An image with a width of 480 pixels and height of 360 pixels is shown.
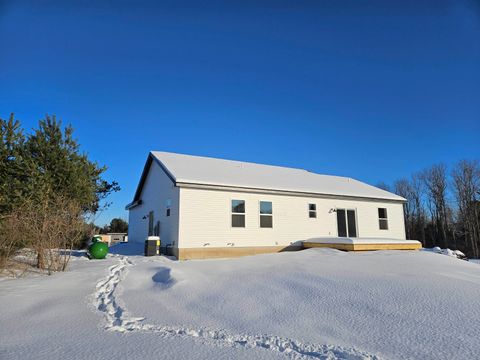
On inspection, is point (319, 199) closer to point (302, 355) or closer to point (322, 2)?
point (322, 2)

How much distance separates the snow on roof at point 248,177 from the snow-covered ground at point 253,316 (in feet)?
21.6

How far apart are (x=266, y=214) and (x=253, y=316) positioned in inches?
382

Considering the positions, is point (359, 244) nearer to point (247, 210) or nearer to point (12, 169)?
point (247, 210)

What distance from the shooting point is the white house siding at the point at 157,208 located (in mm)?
13112

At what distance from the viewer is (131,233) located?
2131cm

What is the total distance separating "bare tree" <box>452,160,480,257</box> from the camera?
3266 centimetres

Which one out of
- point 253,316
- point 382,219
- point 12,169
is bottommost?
point 253,316

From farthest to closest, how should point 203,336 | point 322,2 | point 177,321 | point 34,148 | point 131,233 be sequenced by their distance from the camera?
point 131,233 → point 34,148 → point 322,2 → point 177,321 → point 203,336

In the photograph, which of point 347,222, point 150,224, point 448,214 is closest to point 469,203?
point 448,214

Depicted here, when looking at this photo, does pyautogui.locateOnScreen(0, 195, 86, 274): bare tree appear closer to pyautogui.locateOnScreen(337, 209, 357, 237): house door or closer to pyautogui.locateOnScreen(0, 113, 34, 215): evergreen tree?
pyautogui.locateOnScreen(0, 113, 34, 215): evergreen tree

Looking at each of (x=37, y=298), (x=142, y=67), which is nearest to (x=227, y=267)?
(x=37, y=298)

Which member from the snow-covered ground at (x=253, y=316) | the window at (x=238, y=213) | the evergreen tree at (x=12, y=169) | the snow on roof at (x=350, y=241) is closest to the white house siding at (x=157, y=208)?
the window at (x=238, y=213)

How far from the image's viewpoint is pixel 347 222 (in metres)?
16.7

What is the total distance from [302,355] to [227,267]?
5.30 meters
